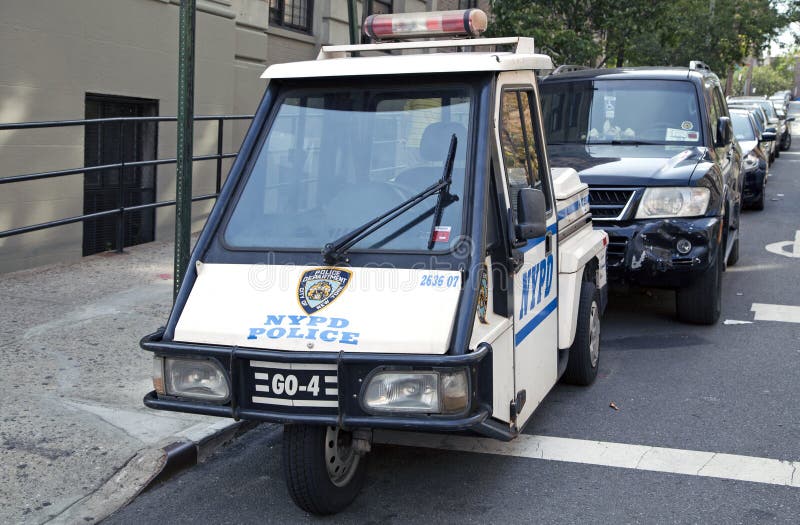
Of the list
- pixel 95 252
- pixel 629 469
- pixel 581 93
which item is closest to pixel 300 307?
pixel 629 469

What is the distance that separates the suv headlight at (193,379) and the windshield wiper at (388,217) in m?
0.73

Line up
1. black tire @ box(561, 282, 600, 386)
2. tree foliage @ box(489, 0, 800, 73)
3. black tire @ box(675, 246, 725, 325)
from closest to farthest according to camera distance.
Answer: black tire @ box(561, 282, 600, 386)
black tire @ box(675, 246, 725, 325)
tree foliage @ box(489, 0, 800, 73)

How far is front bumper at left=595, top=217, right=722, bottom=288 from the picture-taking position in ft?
25.3

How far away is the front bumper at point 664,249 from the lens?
772cm

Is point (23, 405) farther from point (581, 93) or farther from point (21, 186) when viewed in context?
point (581, 93)

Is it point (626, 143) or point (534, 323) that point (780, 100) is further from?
point (534, 323)

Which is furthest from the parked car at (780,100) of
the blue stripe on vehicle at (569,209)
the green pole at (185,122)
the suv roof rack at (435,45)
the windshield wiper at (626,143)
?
the green pole at (185,122)

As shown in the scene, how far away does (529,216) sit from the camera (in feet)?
15.6

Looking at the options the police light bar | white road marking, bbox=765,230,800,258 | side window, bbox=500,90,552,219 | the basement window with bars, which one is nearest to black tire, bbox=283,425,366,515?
side window, bbox=500,90,552,219

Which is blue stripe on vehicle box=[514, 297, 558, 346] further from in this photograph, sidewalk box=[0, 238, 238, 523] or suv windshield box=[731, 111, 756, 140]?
suv windshield box=[731, 111, 756, 140]

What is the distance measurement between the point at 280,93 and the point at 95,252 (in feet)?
21.1

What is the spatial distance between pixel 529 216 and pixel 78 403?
114 inches

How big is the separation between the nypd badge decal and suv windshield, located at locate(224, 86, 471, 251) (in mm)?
189

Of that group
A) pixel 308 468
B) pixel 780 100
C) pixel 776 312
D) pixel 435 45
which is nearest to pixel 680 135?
pixel 776 312
